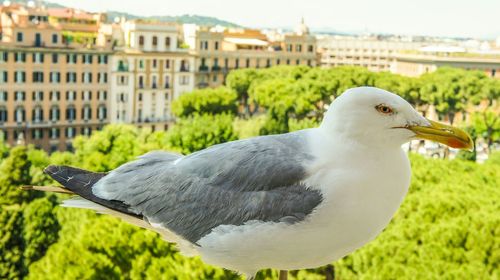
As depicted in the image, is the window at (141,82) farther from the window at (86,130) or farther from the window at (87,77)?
the window at (86,130)

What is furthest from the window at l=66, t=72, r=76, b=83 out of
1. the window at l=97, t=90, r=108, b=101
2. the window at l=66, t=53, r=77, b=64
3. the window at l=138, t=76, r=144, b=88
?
the window at l=138, t=76, r=144, b=88

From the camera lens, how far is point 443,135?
7.88ft

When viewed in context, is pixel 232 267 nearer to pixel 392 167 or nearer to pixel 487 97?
pixel 392 167

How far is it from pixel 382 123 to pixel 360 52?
299 feet

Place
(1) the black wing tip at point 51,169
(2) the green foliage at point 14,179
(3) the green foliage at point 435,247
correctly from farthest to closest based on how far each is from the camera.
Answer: (2) the green foliage at point 14,179
(3) the green foliage at point 435,247
(1) the black wing tip at point 51,169

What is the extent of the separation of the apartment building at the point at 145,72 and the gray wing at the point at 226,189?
154 feet

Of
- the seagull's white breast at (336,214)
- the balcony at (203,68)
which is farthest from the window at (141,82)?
the seagull's white breast at (336,214)

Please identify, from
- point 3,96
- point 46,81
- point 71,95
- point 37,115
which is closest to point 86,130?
point 71,95

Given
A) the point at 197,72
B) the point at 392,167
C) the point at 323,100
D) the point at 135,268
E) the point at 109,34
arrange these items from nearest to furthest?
the point at 392,167, the point at 135,268, the point at 323,100, the point at 109,34, the point at 197,72

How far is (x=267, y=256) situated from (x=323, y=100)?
42406mm

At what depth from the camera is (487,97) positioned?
47281 mm

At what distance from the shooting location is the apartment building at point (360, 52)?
3565 inches

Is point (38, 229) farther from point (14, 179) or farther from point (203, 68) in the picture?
point (203, 68)

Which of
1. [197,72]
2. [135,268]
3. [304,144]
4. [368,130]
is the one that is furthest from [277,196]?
[197,72]
